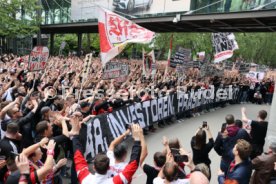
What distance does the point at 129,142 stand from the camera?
33.0 feet

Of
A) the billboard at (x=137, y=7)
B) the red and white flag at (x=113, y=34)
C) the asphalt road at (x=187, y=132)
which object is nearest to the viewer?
the asphalt road at (x=187, y=132)

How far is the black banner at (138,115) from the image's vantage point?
7.43 metres

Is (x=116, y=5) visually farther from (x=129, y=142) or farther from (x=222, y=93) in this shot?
(x=129, y=142)

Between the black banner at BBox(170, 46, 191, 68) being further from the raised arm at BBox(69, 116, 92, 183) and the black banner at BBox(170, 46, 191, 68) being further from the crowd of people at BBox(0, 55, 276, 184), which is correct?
the raised arm at BBox(69, 116, 92, 183)

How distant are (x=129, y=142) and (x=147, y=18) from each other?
432 inches

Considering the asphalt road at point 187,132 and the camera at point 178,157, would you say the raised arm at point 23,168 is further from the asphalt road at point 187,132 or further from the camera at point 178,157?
the asphalt road at point 187,132

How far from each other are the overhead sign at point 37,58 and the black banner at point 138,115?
3168 mm

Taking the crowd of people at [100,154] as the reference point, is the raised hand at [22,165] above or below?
above

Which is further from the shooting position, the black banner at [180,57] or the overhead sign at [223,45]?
the overhead sign at [223,45]

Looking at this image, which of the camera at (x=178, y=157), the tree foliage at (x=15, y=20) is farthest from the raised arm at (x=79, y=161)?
the tree foliage at (x=15, y=20)

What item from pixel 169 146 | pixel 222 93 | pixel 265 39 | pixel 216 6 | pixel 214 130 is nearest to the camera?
pixel 169 146

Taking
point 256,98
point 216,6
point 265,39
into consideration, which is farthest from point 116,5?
point 265,39

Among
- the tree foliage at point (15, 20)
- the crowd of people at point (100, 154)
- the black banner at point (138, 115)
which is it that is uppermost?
the tree foliage at point (15, 20)

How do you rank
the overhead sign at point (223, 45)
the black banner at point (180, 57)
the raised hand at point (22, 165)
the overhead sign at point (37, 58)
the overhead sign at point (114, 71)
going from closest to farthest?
the raised hand at point (22, 165) → the overhead sign at point (114, 71) → the overhead sign at point (37, 58) → the black banner at point (180, 57) → the overhead sign at point (223, 45)
